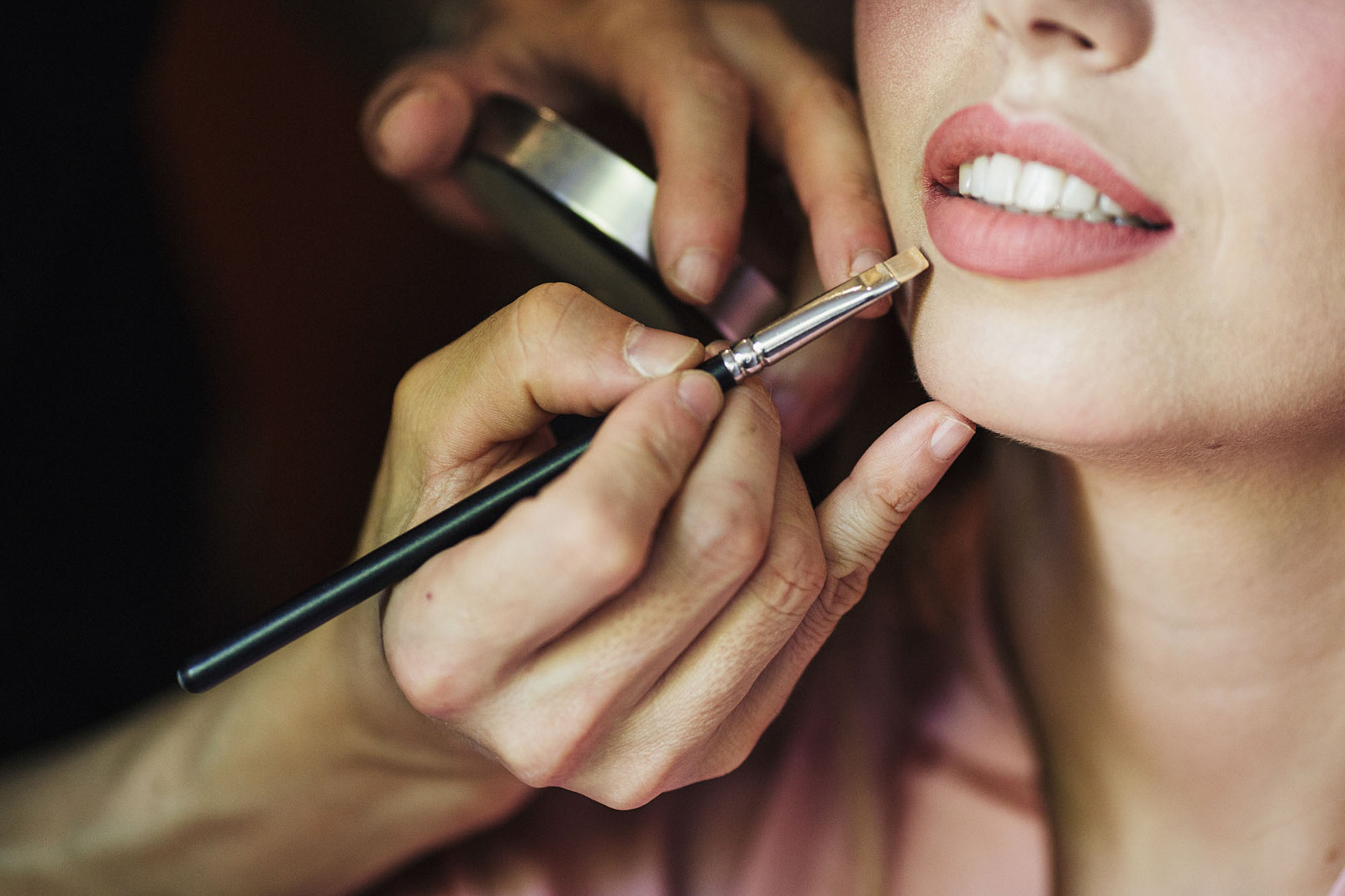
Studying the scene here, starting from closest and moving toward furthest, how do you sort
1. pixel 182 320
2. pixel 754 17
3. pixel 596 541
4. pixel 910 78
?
pixel 596 541 → pixel 910 78 → pixel 754 17 → pixel 182 320

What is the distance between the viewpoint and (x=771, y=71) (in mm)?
728

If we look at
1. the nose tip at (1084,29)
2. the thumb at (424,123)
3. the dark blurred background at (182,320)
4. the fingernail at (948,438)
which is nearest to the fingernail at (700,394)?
the fingernail at (948,438)

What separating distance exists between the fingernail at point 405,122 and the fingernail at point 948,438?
45 centimetres

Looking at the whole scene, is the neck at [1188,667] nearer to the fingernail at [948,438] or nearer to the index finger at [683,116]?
the fingernail at [948,438]

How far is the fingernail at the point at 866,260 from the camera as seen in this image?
1.87 feet

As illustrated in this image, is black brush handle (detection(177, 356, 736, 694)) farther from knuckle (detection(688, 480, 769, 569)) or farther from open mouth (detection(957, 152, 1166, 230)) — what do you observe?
open mouth (detection(957, 152, 1166, 230))

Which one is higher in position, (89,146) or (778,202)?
(778,202)

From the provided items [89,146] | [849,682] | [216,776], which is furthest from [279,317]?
[849,682]

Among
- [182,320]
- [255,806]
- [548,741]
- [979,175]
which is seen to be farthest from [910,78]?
[182,320]

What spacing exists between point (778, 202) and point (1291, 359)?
0.38 metres

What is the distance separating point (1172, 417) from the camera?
466mm

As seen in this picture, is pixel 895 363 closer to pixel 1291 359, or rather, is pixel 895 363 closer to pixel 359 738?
pixel 1291 359

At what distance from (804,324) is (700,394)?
68mm

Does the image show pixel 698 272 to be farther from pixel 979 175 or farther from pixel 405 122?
pixel 405 122
